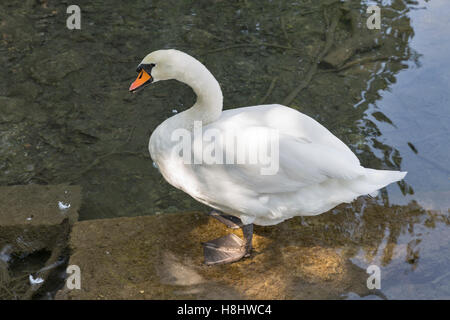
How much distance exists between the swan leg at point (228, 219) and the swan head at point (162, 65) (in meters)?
1.09

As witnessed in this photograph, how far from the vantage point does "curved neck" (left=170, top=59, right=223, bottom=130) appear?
3.34 m

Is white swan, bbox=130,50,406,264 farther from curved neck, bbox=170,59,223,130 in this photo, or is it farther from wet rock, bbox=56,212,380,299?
wet rock, bbox=56,212,380,299

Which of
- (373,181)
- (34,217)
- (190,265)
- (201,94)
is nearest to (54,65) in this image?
(34,217)

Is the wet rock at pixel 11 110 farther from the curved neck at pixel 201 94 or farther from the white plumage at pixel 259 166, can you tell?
the curved neck at pixel 201 94

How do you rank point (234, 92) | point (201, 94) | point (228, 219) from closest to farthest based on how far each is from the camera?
point (201, 94) → point (228, 219) → point (234, 92)

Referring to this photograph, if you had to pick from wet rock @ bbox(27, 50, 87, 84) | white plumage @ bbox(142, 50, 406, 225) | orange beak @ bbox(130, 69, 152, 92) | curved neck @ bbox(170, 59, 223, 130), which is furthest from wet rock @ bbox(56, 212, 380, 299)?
wet rock @ bbox(27, 50, 87, 84)

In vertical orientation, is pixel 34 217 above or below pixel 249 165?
below

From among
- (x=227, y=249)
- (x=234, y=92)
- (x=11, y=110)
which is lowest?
(x=227, y=249)

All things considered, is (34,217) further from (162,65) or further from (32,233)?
(162,65)

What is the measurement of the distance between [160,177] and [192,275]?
159 centimetres

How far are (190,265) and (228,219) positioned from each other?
568 millimetres

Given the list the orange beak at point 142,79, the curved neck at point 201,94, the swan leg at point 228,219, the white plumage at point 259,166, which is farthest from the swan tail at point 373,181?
the orange beak at point 142,79

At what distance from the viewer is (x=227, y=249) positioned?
135 inches
